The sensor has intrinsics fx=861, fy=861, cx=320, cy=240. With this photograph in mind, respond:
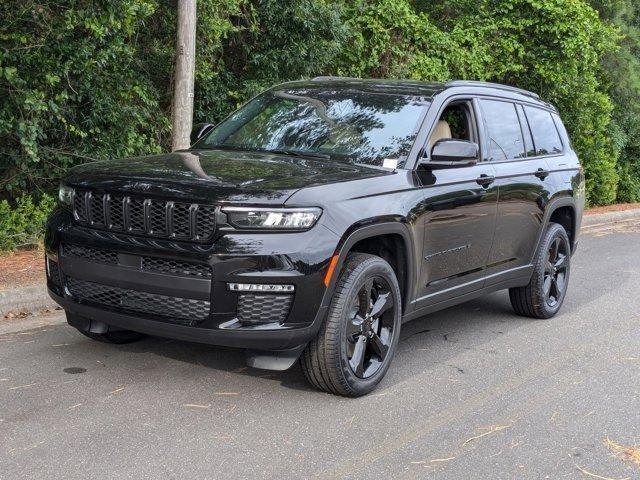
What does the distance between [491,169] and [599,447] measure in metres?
2.44

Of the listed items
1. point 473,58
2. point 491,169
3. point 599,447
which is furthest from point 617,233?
point 599,447

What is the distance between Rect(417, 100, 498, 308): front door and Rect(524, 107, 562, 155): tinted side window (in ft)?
3.73

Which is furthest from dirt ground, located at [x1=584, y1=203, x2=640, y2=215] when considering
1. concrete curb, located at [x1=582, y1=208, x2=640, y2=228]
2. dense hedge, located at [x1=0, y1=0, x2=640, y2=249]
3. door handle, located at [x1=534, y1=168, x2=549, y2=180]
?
door handle, located at [x1=534, y1=168, x2=549, y2=180]

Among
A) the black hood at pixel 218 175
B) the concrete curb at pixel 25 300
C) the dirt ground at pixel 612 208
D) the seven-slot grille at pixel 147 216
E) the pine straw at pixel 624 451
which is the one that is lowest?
the dirt ground at pixel 612 208

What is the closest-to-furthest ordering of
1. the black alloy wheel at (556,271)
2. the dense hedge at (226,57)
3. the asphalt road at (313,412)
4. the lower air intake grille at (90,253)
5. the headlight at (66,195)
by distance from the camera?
the asphalt road at (313,412) → the lower air intake grille at (90,253) → the headlight at (66,195) → the black alloy wheel at (556,271) → the dense hedge at (226,57)

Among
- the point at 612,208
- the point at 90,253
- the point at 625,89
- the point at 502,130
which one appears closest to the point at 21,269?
the point at 90,253

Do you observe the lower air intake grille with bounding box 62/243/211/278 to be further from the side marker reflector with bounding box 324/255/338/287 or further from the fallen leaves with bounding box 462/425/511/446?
the fallen leaves with bounding box 462/425/511/446

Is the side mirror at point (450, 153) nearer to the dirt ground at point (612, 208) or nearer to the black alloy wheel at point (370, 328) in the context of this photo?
the black alloy wheel at point (370, 328)

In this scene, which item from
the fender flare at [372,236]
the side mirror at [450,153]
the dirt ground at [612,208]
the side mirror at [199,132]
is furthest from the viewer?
the dirt ground at [612,208]

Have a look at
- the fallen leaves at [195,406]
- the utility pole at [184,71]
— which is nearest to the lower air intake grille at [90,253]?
the fallen leaves at [195,406]

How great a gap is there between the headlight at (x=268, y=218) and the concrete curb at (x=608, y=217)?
41.9ft

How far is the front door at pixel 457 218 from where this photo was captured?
5.60 meters

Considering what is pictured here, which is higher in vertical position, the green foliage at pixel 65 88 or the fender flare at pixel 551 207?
the green foliage at pixel 65 88

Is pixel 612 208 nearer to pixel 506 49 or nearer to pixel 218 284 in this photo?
pixel 506 49
